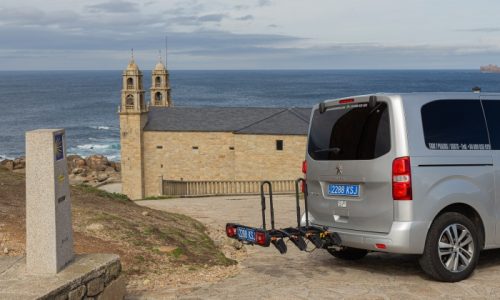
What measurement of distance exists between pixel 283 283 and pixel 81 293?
9.04ft

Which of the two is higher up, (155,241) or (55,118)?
(55,118)

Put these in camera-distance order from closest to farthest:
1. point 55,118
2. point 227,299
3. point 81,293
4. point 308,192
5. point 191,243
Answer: point 81,293
point 227,299
point 308,192
point 191,243
point 55,118

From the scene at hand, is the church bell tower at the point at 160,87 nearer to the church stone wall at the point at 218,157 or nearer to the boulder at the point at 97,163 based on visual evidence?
the boulder at the point at 97,163

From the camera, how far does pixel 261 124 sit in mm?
49844

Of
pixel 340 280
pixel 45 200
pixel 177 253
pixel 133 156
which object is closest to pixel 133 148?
pixel 133 156

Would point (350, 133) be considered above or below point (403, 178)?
above

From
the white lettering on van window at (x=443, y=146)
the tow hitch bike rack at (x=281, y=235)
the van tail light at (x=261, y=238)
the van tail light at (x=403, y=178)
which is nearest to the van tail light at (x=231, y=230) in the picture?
the tow hitch bike rack at (x=281, y=235)

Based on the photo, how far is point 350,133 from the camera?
8359 mm

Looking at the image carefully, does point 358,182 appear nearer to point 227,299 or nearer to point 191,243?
point 227,299

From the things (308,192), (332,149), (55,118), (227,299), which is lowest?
(227,299)

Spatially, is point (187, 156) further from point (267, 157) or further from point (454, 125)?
point (454, 125)

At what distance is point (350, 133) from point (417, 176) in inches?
42.2

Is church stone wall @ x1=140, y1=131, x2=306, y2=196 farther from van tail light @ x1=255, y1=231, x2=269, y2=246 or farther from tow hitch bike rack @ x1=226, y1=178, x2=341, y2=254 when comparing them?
van tail light @ x1=255, y1=231, x2=269, y2=246

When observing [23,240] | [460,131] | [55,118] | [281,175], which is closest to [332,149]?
[460,131]
